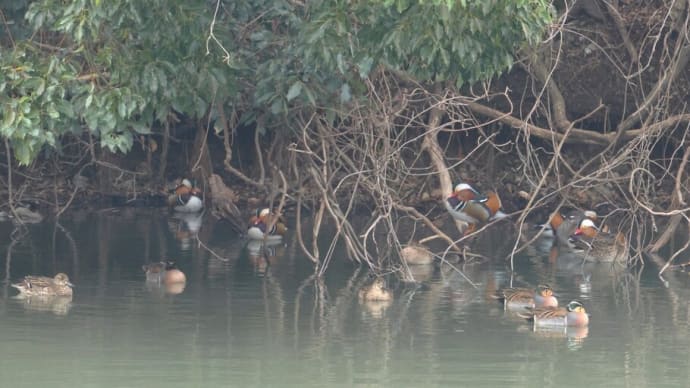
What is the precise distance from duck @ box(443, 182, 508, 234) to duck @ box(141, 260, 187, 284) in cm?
447

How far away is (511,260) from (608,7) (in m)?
3.65

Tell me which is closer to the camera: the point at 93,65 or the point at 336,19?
the point at 336,19

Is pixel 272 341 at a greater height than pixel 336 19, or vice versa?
pixel 336 19

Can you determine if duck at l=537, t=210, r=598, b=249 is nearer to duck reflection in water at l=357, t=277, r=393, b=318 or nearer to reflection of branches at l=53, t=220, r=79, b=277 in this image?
duck reflection in water at l=357, t=277, r=393, b=318

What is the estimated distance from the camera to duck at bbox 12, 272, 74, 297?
44.0ft

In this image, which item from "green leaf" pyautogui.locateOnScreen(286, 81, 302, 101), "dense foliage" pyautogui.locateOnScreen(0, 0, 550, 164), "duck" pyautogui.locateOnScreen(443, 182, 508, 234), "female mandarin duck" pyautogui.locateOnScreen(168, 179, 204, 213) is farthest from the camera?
"female mandarin duck" pyautogui.locateOnScreen(168, 179, 204, 213)

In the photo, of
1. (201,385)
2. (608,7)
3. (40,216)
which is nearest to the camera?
(201,385)

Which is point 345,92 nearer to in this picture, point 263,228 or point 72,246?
point 263,228

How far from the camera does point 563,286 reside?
594 inches

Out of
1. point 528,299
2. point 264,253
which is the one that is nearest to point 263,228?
point 264,253

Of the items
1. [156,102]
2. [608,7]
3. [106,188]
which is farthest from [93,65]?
[106,188]

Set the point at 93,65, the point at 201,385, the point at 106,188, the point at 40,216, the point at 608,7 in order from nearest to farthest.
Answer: the point at 201,385
the point at 93,65
the point at 608,7
the point at 40,216
the point at 106,188

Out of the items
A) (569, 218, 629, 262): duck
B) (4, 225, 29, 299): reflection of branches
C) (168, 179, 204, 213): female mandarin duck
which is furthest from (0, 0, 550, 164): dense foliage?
(168, 179, 204, 213): female mandarin duck

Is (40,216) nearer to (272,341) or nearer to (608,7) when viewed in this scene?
(608,7)
